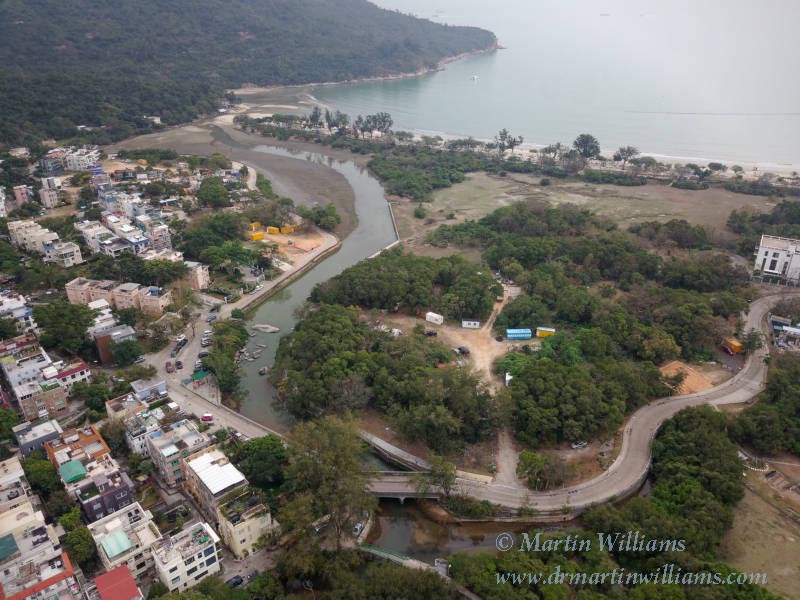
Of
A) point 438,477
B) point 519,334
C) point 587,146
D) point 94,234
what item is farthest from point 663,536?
point 587,146

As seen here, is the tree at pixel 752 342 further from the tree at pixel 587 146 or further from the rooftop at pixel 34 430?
the tree at pixel 587 146

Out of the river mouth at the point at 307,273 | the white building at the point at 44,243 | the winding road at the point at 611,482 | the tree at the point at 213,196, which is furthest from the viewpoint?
the tree at the point at 213,196

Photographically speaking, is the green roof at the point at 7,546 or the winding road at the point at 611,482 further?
the winding road at the point at 611,482

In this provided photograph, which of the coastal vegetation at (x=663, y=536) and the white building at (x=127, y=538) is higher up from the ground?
the coastal vegetation at (x=663, y=536)

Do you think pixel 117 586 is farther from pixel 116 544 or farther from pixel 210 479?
pixel 210 479

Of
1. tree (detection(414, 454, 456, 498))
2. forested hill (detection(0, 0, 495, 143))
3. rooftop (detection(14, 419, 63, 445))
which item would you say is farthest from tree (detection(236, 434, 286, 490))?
forested hill (detection(0, 0, 495, 143))

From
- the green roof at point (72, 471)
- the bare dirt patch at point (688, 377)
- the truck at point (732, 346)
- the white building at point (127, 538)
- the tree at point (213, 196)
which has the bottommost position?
the white building at point (127, 538)

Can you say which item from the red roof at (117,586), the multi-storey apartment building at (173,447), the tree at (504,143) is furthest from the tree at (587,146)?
the red roof at (117,586)

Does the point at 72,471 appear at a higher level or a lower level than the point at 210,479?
lower
